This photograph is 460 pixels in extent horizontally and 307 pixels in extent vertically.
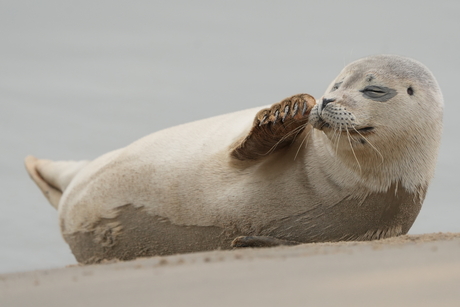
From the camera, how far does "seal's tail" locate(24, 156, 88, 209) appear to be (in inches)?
302

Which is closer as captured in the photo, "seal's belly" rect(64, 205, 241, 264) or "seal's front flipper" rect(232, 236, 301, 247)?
"seal's front flipper" rect(232, 236, 301, 247)

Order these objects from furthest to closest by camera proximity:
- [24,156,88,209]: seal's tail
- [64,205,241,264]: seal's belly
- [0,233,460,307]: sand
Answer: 1. [24,156,88,209]: seal's tail
2. [64,205,241,264]: seal's belly
3. [0,233,460,307]: sand

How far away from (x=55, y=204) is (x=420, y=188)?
15.6ft

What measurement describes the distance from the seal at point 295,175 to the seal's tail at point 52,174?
205cm

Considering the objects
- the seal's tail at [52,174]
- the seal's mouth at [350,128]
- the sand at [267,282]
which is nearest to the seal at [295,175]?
the seal's mouth at [350,128]

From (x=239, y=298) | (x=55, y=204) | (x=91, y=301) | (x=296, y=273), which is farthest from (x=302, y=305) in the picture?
(x=55, y=204)

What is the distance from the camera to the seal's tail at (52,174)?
7.67 meters

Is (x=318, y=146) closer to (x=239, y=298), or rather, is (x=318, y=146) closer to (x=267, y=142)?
(x=267, y=142)

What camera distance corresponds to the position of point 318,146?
4.86 meters

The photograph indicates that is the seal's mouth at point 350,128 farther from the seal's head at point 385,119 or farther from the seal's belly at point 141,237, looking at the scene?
the seal's belly at point 141,237

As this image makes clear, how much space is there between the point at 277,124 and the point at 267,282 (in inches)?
85.4

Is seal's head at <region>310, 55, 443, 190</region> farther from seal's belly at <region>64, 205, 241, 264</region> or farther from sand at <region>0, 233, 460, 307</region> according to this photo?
sand at <region>0, 233, 460, 307</region>

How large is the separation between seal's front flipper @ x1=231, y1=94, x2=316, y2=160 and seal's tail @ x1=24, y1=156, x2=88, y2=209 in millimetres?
3252

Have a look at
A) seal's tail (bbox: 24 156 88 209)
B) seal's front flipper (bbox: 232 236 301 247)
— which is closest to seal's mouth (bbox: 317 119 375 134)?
seal's front flipper (bbox: 232 236 301 247)
